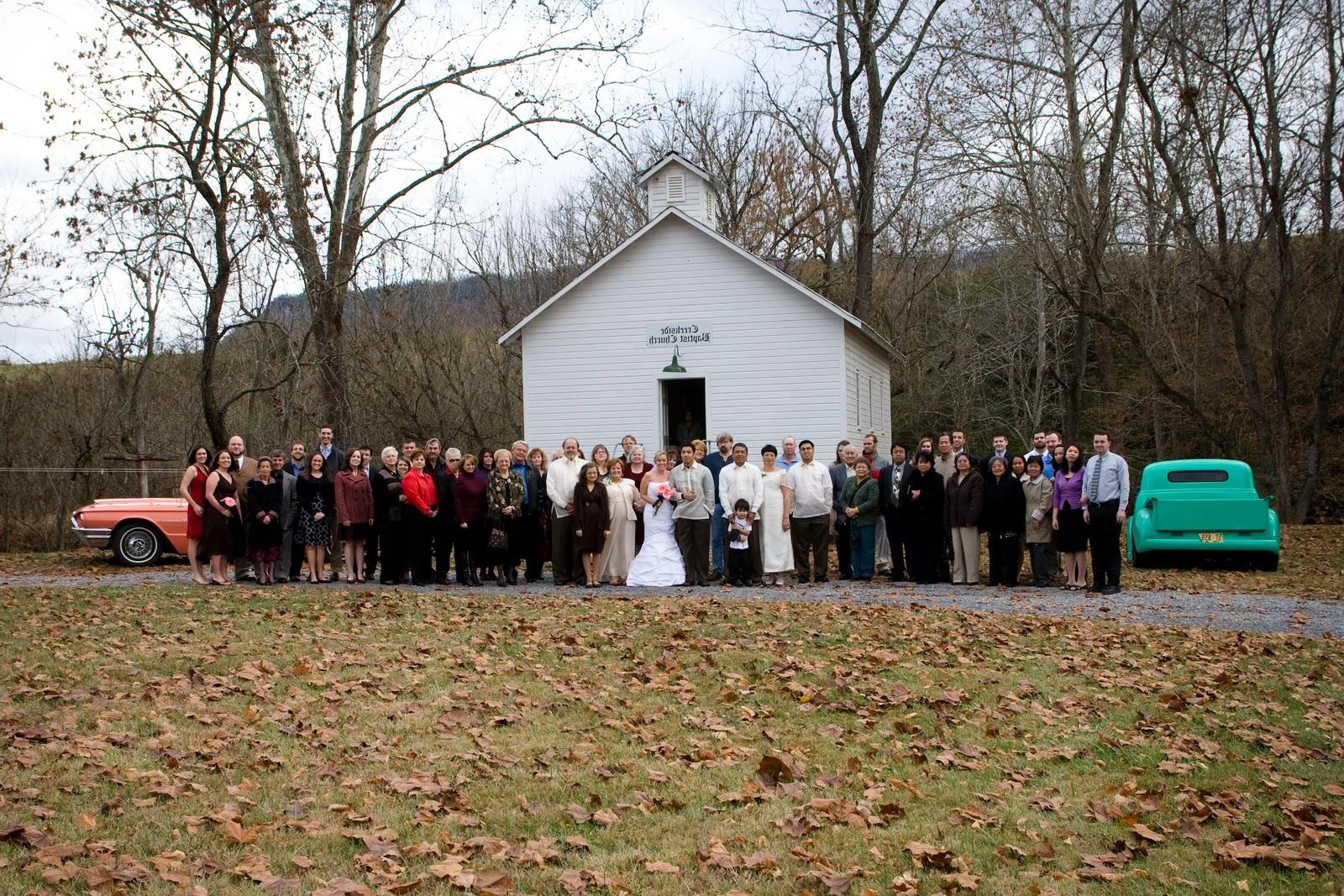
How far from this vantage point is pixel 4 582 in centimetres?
1758

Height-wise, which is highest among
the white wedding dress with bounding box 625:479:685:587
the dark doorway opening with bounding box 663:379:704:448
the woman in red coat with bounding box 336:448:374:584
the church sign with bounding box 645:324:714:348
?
the church sign with bounding box 645:324:714:348

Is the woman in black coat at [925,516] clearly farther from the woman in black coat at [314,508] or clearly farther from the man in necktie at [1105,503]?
the woman in black coat at [314,508]

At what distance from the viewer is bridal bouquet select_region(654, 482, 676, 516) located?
17.2 metres

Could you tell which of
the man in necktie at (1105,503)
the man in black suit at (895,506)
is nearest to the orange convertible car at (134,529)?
the man in black suit at (895,506)

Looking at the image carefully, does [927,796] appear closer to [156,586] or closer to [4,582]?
[156,586]

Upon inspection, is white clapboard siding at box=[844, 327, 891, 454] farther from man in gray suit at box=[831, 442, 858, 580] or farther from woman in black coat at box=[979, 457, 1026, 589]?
woman in black coat at box=[979, 457, 1026, 589]

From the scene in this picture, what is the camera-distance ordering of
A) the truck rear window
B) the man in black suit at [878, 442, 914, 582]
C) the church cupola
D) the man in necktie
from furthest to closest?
the church cupola
the truck rear window
the man in black suit at [878, 442, 914, 582]
the man in necktie

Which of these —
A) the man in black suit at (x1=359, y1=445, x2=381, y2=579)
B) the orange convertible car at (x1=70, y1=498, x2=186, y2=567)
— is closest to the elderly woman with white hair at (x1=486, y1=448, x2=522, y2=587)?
the man in black suit at (x1=359, y1=445, x2=381, y2=579)

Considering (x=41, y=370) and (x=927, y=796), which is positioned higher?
(x=41, y=370)

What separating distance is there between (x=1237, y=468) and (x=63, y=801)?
17.3m

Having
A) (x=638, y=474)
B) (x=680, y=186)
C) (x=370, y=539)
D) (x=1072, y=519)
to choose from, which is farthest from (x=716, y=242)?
(x=1072, y=519)

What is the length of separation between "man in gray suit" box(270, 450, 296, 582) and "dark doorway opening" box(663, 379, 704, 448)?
11.3 m

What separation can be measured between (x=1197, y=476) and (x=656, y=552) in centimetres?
842

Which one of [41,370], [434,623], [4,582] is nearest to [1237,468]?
[434,623]
